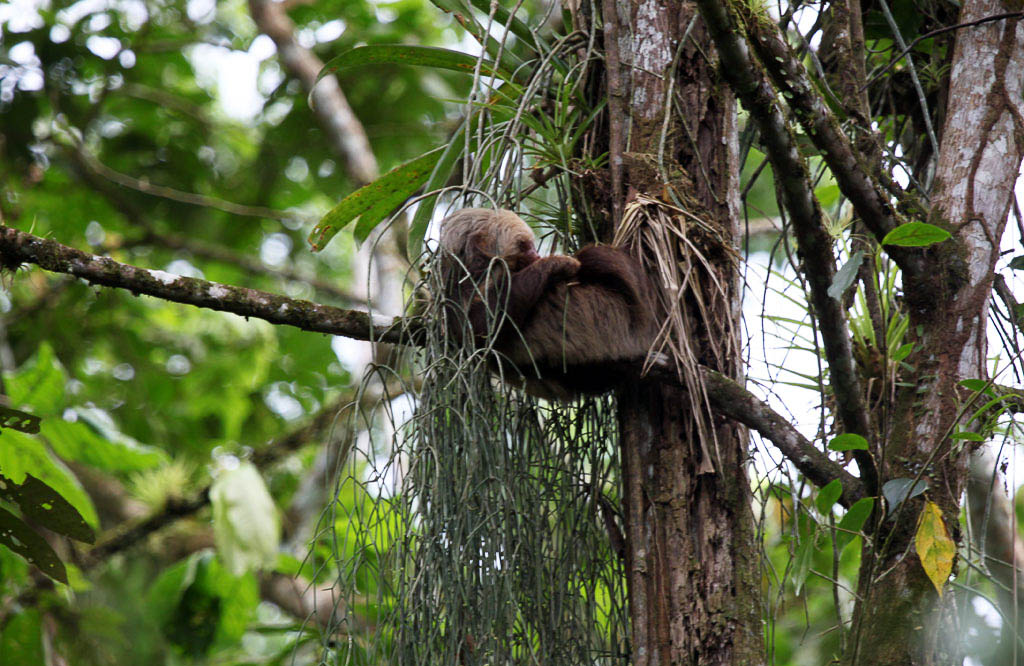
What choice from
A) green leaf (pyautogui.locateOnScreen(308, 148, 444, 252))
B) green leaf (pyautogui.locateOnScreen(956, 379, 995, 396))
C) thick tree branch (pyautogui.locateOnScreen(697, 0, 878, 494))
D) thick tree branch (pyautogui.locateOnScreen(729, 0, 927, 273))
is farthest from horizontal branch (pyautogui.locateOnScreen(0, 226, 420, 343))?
green leaf (pyautogui.locateOnScreen(956, 379, 995, 396))

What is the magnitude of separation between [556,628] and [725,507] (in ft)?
1.68

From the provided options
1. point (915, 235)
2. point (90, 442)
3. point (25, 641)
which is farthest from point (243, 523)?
point (915, 235)

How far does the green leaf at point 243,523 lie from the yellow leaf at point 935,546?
2940 mm

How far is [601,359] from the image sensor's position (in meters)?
2.47

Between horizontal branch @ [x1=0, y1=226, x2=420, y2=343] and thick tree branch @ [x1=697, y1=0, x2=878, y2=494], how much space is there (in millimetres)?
→ 1035

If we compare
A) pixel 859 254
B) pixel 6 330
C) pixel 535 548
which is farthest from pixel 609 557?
pixel 6 330

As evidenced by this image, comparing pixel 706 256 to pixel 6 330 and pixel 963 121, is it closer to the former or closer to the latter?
pixel 963 121

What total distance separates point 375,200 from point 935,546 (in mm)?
1990

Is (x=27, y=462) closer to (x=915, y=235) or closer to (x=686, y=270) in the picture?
(x=686, y=270)

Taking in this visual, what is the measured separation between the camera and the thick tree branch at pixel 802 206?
224 cm

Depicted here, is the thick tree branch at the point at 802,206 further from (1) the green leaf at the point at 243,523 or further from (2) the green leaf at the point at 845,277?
(1) the green leaf at the point at 243,523

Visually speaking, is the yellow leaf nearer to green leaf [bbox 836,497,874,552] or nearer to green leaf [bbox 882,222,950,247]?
green leaf [bbox 836,497,874,552]

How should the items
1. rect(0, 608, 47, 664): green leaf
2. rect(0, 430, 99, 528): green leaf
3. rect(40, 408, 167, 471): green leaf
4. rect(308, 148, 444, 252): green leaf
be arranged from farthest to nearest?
rect(40, 408, 167, 471): green leaf → rect(0, 608, 47, 664): green leaf → rect(308, 148, 444, 252): green leaf → rect(0, 430, 99, 528): green leaf

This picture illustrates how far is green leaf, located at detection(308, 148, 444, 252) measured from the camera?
3.10 metres
